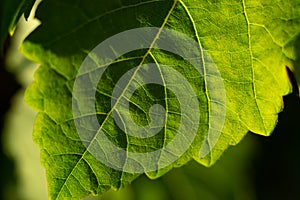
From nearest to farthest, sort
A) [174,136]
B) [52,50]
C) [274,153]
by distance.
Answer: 1. [52,50]
2. [174,136]
3. [274,153]

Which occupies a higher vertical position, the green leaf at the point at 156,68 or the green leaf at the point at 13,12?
the green leaf at the point at 13,12

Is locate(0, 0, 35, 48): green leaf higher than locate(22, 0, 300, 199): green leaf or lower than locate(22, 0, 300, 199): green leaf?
higher

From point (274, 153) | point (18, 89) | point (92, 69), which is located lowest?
point (274, 153)

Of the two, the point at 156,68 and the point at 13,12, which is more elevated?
the point at 13,12

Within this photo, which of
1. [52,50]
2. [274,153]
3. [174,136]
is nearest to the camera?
[52,50]

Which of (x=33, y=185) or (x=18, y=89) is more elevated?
(x=18, y=89)

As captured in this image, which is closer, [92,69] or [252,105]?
[92,69]

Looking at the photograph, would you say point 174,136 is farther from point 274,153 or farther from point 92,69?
point 274,153

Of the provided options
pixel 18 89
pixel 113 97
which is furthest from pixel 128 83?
pixel 18 89
